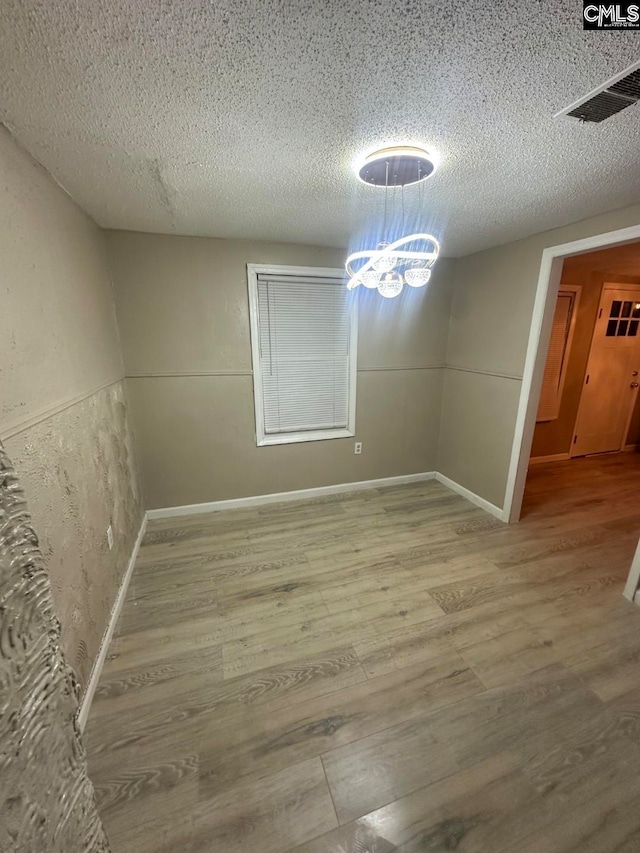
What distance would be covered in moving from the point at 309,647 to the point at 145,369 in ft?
7.71

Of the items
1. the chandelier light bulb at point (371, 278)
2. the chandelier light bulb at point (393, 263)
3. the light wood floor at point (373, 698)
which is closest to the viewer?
the light wood floor at point (373, 698)

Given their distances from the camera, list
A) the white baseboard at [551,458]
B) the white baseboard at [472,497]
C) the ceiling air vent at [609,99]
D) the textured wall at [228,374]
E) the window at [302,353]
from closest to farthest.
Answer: the ceiling air vent at [609,99]
the textured wall at [228,374]
the window at [302,353]
the white baseboard at [472,497]
the white baseboard at [551,458]

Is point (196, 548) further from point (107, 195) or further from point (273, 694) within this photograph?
point (107, 195)

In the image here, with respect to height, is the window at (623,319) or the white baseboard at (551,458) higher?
the window at (623,319)

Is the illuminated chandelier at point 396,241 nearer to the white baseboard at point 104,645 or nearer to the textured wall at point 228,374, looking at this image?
the textured wall at point 228,374

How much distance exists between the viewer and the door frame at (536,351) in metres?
2.26

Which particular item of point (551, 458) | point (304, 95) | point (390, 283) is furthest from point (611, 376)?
point (304, 95)

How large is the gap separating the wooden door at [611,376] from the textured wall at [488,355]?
6.95 feet

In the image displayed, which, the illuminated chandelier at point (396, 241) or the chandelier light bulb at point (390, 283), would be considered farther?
the chandelier light bulb at point (390, 283)

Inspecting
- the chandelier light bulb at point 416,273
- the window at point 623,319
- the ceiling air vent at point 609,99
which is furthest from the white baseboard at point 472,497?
the window at point 623,319

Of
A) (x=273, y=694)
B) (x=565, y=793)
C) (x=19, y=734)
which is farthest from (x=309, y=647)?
(x=19, y=734)

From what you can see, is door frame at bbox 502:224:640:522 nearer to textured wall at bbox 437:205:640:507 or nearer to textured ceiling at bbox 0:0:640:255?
textured wall at bbox 437:205:640:507

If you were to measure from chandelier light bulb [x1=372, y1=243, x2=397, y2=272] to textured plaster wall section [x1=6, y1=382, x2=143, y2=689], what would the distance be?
1.58 meters

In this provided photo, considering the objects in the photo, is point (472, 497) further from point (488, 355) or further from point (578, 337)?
point (578, 337)
